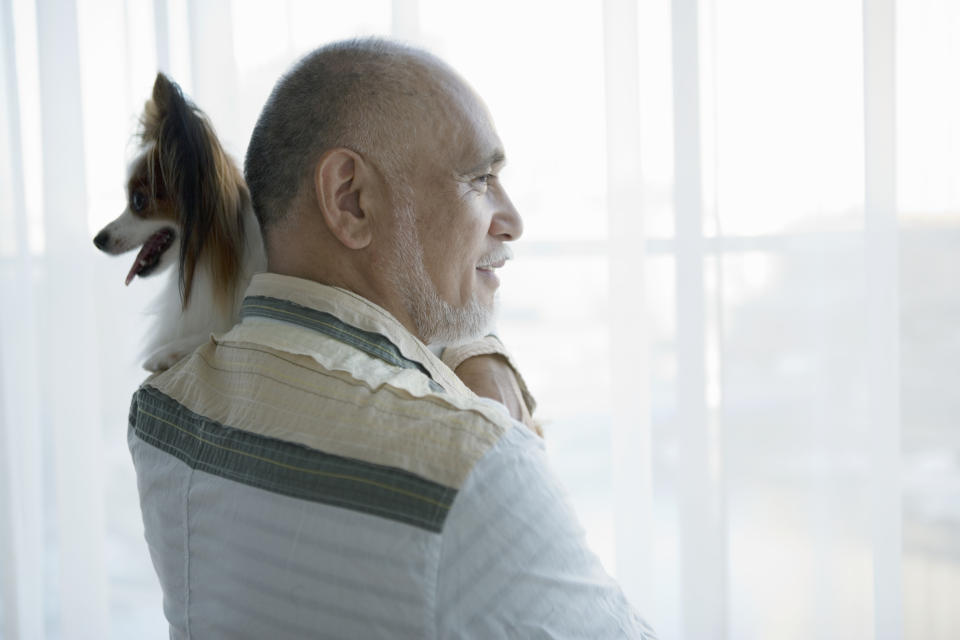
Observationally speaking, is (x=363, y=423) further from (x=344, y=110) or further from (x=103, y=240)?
(x=103, y=240)

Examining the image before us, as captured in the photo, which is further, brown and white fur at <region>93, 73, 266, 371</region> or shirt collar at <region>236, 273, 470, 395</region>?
brown and white fur at <region>93, 73, 266, 371</region>

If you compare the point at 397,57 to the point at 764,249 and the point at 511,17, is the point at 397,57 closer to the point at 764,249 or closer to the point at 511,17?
the point at 511,17

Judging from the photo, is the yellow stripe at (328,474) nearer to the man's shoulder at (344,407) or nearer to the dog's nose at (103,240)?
the man's shoulder at (344,407)

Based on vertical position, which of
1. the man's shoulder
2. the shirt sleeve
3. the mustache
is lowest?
the shirt sleeve

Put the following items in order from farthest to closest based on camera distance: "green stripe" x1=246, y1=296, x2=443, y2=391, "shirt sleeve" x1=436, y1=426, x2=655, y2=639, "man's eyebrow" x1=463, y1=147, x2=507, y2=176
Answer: "man's eyebrow" x1=463, y1=147, x2=507, y2=176 < "green stripe" x1=246, y1=296, x2=443, y2=391 < "shirt sleeve" x1=436, y1=426, x2=655, y2=639

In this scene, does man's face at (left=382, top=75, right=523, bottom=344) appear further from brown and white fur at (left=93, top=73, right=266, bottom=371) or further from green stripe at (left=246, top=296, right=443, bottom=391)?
brown and white fur at (left=93, top=73, right=266, bottom=371)

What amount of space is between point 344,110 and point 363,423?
36cm

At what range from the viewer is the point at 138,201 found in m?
1.15

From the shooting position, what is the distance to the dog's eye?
3.74 feet

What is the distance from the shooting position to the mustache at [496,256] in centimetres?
96

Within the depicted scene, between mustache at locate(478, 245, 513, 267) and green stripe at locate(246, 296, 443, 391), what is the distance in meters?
0.19

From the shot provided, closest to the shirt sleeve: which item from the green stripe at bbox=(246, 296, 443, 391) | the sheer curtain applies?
the green stripe at bbox=(246, 296, 443, 391)

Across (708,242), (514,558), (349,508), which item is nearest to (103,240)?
(349,508)

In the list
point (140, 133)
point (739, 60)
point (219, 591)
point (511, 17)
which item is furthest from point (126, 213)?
point (739, 60)
